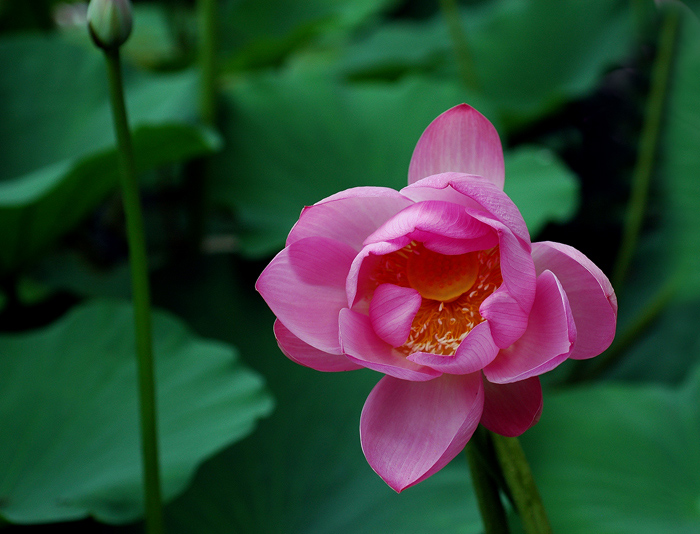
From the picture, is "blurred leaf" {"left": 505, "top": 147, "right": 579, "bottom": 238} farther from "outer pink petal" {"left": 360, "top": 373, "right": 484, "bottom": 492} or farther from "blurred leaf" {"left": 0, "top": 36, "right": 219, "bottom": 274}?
"outer pink petal" {"left": 360, "top": 373, "right": 484, "bottom": 492}

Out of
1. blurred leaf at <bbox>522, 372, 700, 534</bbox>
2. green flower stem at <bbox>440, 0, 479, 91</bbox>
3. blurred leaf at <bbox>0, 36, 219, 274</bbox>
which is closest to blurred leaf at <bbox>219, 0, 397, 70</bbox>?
green flower stem at <bbox>440, 0, 479, 91</bbox>

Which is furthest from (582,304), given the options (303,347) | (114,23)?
(114,23)

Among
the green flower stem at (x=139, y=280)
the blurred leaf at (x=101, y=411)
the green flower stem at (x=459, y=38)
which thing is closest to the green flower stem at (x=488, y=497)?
the green flower stem at (x=139, y=280)

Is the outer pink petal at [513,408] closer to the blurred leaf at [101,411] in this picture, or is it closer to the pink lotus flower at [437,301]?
the pink lotus flower at [437,301]

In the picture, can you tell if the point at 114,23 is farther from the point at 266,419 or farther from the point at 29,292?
the point at 29,292

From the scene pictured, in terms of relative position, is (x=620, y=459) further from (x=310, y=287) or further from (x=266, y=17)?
(x=266, y=17)
